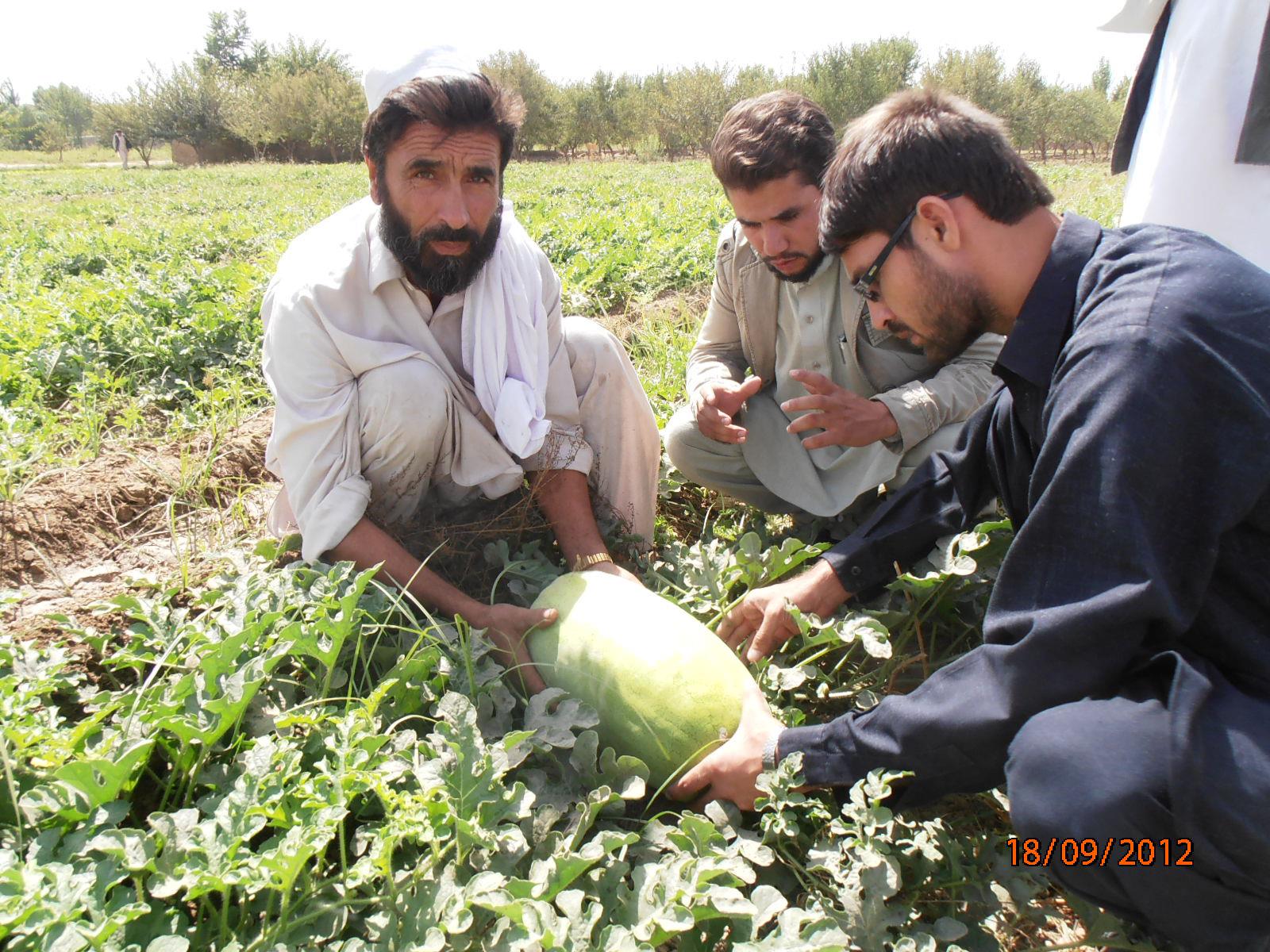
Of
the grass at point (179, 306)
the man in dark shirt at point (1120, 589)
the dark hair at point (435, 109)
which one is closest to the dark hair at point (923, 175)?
the man in dark shirt at point (1120, 589)

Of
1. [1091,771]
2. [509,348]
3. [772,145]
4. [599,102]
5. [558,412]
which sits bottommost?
[1091,771]

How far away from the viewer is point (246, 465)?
354 centimetres

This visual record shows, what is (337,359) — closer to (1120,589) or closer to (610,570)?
(610,570)

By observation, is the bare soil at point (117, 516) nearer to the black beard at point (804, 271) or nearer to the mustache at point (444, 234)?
the mustache at point (444, 234)

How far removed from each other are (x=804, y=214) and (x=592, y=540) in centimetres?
112

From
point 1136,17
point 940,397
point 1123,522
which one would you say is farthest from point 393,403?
point 1136,17

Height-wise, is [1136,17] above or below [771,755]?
above

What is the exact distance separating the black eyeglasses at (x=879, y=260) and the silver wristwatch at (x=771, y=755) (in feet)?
2.95

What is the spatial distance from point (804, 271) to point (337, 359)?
53.7 inches

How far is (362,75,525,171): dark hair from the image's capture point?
241cm

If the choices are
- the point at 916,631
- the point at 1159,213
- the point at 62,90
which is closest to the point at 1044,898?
the point at 916,631

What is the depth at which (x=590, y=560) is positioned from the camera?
2439mm

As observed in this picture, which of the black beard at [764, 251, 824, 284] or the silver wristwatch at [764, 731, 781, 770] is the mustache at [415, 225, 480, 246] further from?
the silver wristwatch at [764, 731, 781, 770]

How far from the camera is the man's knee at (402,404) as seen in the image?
2357 millimetres
